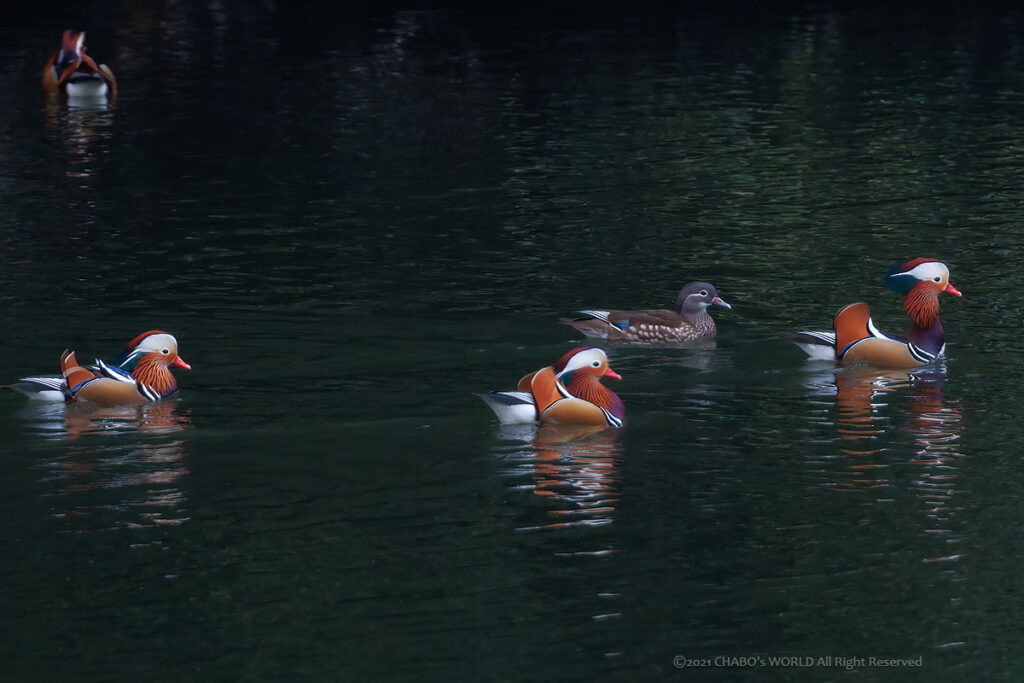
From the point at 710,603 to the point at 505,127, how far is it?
21697 mm

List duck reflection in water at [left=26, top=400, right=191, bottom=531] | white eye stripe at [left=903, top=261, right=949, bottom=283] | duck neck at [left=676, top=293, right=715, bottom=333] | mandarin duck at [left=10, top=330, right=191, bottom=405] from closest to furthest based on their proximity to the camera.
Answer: duck reflection in water at [left=26, top=400, right=191, bottom=531], mandarin duck at [left=10, top=330, right=191, bottom=405], white eye stripe at [left=903, top=261, right=949, bottom=283], duck neck at [left=676, top=293, right=715, bottom=333]

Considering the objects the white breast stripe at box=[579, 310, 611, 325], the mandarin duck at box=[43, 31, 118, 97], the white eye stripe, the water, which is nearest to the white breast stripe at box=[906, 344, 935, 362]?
the water

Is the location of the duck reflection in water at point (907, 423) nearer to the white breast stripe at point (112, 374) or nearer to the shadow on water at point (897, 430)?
the shadow on water at point (897, 430)

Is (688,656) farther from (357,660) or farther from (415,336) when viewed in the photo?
(415,336)

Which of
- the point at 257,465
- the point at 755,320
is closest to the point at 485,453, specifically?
the point at 257,465

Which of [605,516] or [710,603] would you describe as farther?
[605,516]

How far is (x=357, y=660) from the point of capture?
11.1m

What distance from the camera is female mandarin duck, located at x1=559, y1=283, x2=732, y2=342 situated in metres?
18.6

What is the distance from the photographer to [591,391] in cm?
1571

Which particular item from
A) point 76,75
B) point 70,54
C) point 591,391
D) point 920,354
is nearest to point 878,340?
point 920,354

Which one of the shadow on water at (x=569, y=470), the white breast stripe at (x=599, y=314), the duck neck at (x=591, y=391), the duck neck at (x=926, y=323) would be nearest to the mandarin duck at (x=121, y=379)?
the shadow on water at (x=569, y=470)

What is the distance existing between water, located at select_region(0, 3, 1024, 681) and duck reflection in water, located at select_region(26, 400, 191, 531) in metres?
0.04

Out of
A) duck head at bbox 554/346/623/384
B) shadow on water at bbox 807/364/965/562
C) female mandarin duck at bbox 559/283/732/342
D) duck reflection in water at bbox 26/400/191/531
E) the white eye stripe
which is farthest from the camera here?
female mandarin duck at bbox 559/283/732/342

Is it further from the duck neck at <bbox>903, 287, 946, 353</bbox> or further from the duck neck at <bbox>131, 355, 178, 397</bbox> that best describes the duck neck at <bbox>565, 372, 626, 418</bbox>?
the duck neck at <bbox>903, 287, 946, 353</bbox>
